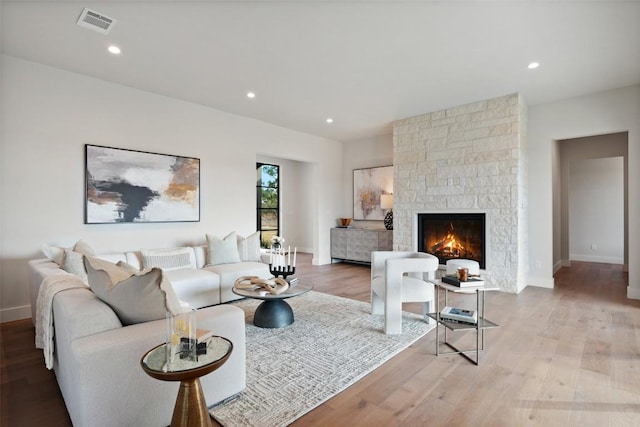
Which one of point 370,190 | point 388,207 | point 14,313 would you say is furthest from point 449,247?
point 14,313

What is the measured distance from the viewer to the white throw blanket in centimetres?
190

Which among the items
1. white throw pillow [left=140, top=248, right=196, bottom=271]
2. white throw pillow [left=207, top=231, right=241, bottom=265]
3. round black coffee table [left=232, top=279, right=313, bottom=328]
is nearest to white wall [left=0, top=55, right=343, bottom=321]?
white throw pillow [left=140, top=248, right=196, bottom=271]

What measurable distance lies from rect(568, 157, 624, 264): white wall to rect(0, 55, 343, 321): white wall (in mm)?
7502

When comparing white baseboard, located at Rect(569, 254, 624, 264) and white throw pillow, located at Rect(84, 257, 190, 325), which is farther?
white baseboard, located at Rect(569, 254, 624, 264)

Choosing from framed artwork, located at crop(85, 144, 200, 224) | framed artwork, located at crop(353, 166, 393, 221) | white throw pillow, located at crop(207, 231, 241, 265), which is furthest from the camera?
framed artwork, located at crop(353, 166, 393, 221)

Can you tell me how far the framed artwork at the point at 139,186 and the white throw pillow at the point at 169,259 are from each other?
1.88 ft

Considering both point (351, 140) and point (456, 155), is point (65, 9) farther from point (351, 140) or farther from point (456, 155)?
point (351, 140)

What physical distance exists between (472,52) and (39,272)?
4.65 m

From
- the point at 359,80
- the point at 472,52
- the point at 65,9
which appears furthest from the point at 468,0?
the point at 65,9

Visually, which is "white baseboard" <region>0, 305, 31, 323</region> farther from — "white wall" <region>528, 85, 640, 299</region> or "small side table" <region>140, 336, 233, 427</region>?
"white wall" <region>528, 85, 640, 299</region>

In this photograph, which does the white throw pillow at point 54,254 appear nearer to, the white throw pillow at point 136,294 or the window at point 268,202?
the white throw pillow at point 136,294

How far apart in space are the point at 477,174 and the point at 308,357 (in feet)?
13.0

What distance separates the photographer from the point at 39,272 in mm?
2750

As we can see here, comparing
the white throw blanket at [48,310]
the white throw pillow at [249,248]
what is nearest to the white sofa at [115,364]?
the white throw blanket at [48,310]
